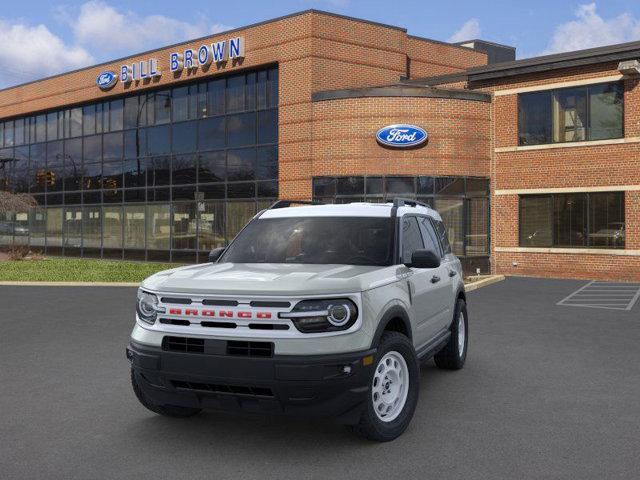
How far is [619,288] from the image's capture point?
1828 cm

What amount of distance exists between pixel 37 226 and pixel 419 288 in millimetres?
34677

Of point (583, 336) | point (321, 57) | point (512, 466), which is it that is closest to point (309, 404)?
point (512, 466)

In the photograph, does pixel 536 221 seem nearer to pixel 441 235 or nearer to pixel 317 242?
pixel 441 235

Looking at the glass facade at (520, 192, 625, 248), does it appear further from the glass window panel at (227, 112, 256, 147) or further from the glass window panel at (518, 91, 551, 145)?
the glass window panel at (227, 112, 256, 147)

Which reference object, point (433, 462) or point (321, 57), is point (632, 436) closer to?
point (433, 462)

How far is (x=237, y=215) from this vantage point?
1043 inches

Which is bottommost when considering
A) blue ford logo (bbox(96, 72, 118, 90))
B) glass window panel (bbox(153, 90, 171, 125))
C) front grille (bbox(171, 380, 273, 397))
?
front grille (bbox(171, 380, 273, 397))

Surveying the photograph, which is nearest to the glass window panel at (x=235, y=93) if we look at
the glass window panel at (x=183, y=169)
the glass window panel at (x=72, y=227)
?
the glass window panel at (x=183, y=169)

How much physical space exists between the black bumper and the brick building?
18088 millimetres

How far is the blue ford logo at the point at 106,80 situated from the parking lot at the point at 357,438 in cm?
2339

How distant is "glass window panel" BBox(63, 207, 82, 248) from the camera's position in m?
33.5

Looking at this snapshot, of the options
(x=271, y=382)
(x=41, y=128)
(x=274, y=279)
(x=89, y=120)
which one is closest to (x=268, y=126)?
(x=89, y=120)

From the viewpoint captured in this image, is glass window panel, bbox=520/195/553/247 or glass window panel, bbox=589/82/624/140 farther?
glass window panel, bbox=520/195/553/247

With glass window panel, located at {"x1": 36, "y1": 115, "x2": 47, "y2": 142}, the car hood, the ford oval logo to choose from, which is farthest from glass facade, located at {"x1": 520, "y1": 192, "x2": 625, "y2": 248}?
glass window panel, located at {"x1": 36, "y1": 115, "x2": 47, "y2": 142}
